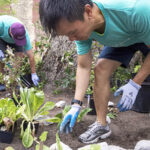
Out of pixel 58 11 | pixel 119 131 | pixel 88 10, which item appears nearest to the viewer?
pixel 58 11

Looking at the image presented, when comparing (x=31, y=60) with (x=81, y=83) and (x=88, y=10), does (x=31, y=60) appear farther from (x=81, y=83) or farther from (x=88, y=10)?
(x=88, y=10)

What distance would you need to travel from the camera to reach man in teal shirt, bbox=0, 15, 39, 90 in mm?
3090

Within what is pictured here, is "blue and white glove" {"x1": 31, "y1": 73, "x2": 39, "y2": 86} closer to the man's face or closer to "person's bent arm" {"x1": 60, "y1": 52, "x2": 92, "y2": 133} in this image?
"person's bent arm" {"x1": 60, "y1": 52, "x2": 92, "y2": 133}

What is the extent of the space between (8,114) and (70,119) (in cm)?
58

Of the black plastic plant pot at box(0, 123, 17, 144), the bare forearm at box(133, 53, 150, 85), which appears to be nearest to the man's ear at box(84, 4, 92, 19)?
the bare forearm at box(133, 53, 150, 85)

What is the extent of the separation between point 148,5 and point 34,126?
4.30 feet

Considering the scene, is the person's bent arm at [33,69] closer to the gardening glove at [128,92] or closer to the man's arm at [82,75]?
the man's arm at [82,75]

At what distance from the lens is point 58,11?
1.27 metres

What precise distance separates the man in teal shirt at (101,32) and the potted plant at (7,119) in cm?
44

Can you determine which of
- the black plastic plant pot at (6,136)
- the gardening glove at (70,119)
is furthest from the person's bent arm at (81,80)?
the black plastic plant pot at (6,136)

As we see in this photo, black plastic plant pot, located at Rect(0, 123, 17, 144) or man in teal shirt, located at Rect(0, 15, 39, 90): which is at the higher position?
man in teal shirt, located at Rect(0, 15, 39, 90)

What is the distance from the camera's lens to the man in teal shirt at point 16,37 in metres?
3.09

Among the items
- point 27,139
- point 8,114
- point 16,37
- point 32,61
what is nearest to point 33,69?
point 32,61

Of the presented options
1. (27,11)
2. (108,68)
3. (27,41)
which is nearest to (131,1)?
(108,68)
